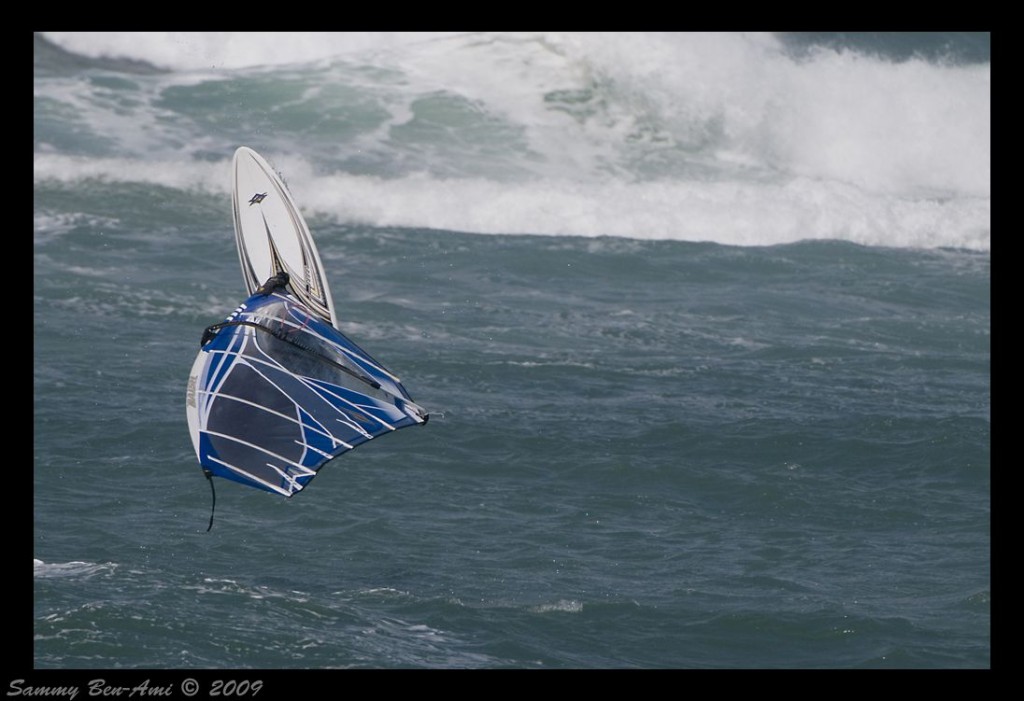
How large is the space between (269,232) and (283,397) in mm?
2109

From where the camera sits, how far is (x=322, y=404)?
10.1m

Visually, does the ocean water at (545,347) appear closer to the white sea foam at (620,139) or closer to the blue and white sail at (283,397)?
the white sea foam at (620,139)

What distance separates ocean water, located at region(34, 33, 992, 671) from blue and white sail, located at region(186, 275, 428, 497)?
2969 millimetres

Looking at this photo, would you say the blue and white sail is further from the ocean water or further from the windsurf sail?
the ocean water

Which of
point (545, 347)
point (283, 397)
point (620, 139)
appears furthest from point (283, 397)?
point (620, 139)

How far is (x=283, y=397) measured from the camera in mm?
10086

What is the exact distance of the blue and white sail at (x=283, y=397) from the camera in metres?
9.77

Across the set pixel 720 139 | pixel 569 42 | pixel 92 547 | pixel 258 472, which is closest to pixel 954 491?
pixel 92 547

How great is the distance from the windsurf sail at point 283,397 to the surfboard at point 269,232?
39.6 inches

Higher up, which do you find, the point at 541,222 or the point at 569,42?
the point at 569,42

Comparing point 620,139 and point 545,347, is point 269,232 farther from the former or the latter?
point 620,139

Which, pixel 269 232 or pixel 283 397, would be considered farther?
pixel 269 232
